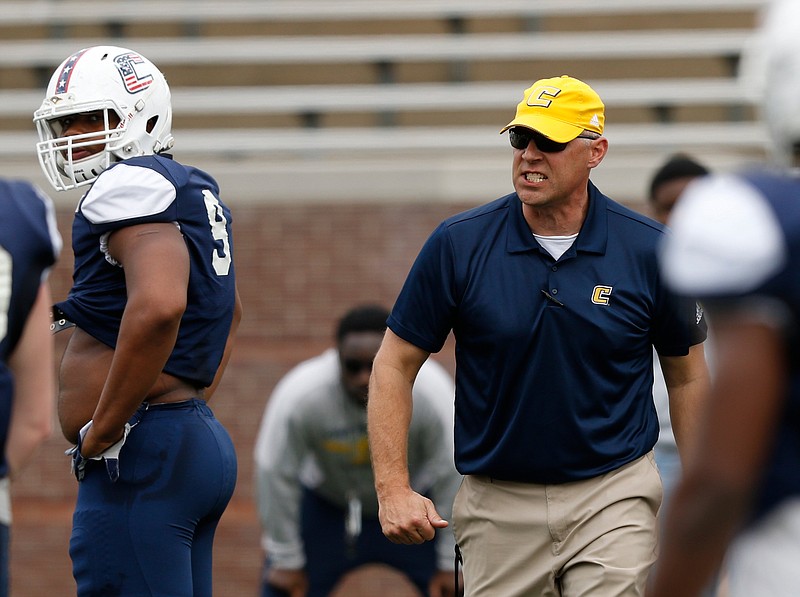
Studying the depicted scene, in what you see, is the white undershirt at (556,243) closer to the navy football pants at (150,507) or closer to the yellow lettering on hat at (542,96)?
the yellow lettering on hat at (542,96)

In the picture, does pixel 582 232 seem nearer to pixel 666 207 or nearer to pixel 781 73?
pixel 781 73

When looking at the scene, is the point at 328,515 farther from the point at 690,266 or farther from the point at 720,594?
the point at 690,266

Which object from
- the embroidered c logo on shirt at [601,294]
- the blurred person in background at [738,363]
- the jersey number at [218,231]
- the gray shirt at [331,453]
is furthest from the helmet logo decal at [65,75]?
the gray shirt at [331,453]

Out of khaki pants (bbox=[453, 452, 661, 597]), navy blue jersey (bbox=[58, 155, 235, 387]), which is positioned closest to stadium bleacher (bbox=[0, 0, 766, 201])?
navy blue jersey (bbox=[58, 155, 235, 387])

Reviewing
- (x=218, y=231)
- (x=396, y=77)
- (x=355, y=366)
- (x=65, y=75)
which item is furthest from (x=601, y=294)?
(x=396, y=77)

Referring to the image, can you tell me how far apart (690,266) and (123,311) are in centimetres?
215

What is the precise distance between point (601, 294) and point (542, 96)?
0.64 metres

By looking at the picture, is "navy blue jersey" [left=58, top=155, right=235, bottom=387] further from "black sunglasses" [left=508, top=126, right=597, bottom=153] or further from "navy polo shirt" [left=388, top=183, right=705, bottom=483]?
"black sunglasses" [left=508, top=126, right=597, bottom=153]

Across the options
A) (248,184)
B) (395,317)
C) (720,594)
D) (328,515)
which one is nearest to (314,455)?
(328,515)

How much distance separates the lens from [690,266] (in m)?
2.01

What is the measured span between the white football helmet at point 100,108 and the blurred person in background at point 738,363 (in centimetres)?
230

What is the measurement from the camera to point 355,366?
6.03 metres

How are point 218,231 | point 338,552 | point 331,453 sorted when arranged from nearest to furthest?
point 218,231
point 331,453
point 338,552

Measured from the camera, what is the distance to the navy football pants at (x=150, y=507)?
3.70 metres
